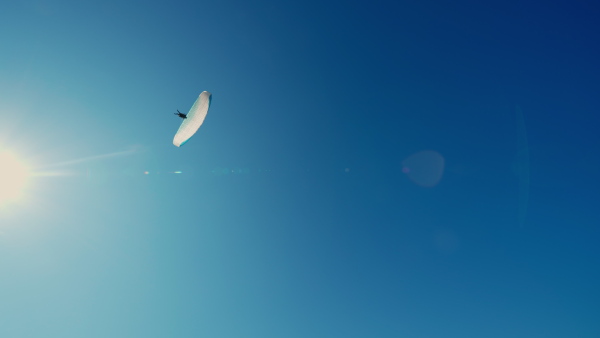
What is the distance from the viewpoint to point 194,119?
27906 mm

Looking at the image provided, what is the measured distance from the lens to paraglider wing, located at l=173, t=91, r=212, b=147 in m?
26.7

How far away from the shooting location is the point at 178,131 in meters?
29.2

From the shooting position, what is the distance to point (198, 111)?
27516 millimetres

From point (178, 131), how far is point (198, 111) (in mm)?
3246

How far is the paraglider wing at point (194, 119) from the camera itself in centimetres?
2669
